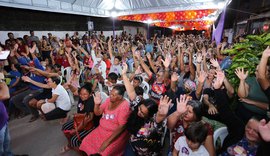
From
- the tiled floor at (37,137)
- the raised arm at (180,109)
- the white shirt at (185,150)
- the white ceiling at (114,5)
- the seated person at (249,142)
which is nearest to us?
the seated person at (249,142)

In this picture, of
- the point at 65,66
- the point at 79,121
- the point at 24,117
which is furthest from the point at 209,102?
the point at 65,66

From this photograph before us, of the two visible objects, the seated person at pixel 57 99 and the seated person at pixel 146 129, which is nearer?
the seated person at pixel 146 129

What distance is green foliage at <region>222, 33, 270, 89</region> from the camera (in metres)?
2.13

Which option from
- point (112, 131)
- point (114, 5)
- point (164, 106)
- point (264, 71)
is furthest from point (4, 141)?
point (114, 5)

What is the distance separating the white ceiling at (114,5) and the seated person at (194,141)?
516cm

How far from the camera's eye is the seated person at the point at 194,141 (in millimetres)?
1525

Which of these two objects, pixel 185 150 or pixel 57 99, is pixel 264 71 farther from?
pixel 57 99

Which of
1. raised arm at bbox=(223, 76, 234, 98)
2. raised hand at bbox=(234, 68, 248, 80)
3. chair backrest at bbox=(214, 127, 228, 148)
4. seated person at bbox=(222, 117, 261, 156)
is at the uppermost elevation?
raised hand at bbox=(234, 68, 248, 80)

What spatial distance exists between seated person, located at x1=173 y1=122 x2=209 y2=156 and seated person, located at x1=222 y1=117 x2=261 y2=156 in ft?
0.98

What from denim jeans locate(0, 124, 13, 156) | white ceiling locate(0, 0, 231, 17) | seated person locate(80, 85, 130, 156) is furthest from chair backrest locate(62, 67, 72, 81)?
seated person locate(80, 85, 130, 156)

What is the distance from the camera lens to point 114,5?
790 cm

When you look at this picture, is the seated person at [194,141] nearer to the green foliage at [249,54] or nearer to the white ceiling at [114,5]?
the green foliage at [249,54]

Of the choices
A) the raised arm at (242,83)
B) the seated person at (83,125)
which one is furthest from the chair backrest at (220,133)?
the seated person at (83,125)

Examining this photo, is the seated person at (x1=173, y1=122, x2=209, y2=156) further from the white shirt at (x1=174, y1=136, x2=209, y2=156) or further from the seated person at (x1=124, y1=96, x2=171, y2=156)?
the seated person at (x1=124, y1=96, x2=171, y2=156)
